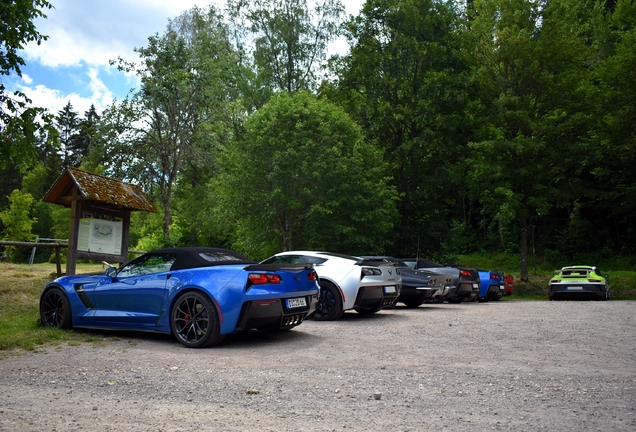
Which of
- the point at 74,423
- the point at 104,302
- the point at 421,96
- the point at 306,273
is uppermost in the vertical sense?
the point at 421,96

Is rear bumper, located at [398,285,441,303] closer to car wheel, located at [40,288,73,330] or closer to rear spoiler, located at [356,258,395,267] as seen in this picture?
rear spoiler, located at [356,258,395,267]

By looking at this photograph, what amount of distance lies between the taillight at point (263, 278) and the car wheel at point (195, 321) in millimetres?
655

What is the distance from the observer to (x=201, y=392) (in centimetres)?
535

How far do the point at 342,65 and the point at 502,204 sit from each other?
1256 centimetres

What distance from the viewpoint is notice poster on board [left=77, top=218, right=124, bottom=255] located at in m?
14.5

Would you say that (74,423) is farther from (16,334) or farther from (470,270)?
(470,270)

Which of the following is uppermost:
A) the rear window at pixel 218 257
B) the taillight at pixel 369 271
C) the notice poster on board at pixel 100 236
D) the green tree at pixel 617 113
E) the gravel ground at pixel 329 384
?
the green tree at pixel 617 113

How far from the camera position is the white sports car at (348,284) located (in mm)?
11500

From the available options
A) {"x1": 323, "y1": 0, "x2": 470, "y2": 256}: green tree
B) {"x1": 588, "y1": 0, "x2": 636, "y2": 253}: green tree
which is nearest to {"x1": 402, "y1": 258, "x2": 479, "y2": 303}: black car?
{"x1": 323, "y1": 0, "x2": 470, "y2": 256}: green tree

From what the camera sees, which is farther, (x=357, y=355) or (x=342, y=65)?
(x=342, y=65)

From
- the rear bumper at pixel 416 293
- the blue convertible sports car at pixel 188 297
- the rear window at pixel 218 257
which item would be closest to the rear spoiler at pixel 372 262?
the blue convertible sports car at pixel 188 297

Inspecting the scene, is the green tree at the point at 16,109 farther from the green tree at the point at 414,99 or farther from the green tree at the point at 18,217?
the green tree at the point at 18,217

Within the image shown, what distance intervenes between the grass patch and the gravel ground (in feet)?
1.74

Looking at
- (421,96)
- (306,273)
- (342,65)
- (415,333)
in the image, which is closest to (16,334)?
(306,273)
